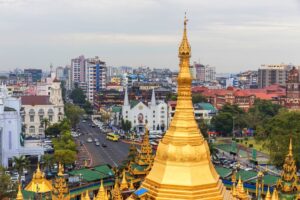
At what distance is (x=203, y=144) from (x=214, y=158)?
29511 mm

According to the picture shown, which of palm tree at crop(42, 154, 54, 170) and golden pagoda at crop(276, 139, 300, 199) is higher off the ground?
golden pagoda at crop(276, 139, 300, 199)

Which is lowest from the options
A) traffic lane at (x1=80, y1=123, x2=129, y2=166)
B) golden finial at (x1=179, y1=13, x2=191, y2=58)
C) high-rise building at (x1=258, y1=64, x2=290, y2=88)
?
traffic lane at (x1=80, y1=123, x2=129, y2=166)

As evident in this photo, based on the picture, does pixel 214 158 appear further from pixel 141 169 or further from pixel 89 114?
pixel 89 114

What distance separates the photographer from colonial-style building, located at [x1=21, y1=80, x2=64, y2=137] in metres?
56.6

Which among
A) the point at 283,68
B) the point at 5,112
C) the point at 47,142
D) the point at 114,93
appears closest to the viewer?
the point at 5,112

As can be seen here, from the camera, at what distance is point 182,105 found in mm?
11992

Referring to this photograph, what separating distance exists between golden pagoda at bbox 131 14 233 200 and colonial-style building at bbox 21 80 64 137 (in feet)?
150

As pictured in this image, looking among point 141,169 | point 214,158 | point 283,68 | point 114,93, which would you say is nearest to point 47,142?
point 214,158

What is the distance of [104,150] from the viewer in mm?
46562

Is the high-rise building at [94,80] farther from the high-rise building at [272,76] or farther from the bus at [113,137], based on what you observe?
the bus at [113,137]

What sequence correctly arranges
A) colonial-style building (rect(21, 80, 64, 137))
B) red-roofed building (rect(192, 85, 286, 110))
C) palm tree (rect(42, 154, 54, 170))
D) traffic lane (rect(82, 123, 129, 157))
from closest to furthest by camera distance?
palm tree (rect(42, 154, 54, 170)), traffic lane (rect(82, 123, 129, 157)), colonial-style building (rect(21, 80, 64, 137)), red-roofed building (rect(192, 85, 286, 110))

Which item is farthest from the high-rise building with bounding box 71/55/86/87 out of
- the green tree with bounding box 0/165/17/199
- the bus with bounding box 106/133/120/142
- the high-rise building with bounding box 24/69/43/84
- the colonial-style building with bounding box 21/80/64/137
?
the green tree with bounding box 0/165/17/199

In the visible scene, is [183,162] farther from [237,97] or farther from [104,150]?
[237,97]

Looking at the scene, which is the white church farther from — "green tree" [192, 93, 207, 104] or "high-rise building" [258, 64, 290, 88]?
"high-rise building" [258, 64, 290, 88]
